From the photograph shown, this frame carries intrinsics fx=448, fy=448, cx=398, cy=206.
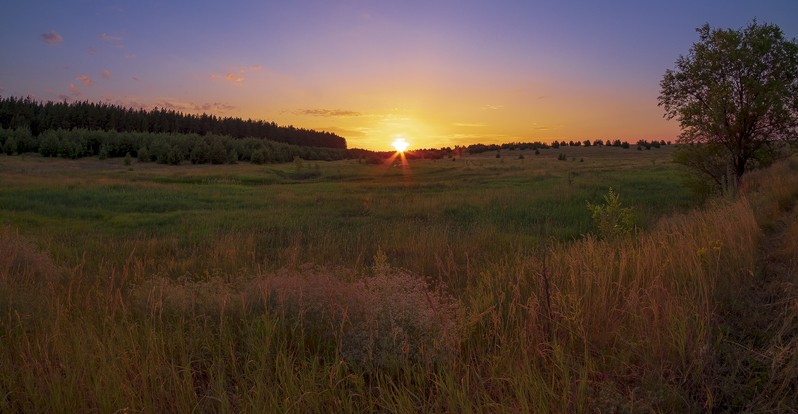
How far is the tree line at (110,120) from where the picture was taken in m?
99.1

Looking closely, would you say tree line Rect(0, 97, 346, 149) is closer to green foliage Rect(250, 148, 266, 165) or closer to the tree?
green foliage Rect(250, 148, 266, 165)

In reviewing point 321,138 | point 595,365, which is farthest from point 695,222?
point 321,138

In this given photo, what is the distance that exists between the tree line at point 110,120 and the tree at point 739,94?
9231 cm

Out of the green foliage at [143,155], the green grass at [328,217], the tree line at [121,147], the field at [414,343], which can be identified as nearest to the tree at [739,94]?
the green grass at [328,217]

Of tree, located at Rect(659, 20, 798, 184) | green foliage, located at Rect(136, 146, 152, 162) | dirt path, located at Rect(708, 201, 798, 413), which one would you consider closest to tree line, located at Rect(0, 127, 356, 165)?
green foliage, located at Rect(136, 146, 152, 162)

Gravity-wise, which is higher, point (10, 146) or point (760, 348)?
point (10, 146)

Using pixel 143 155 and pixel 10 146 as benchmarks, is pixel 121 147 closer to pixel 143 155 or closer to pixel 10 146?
pixel 143 155

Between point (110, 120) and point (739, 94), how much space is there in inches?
5129

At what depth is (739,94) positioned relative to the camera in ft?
52.9

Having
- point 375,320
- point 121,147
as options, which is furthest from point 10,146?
point 375,320

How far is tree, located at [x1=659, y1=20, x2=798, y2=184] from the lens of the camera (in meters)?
15.6

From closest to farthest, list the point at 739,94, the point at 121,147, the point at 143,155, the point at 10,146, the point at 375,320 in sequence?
the point at 375,320, the point at 739,94, the point at 143,155, the point at 10,146, the point at 121,147

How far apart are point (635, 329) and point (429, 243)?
6.79 meters

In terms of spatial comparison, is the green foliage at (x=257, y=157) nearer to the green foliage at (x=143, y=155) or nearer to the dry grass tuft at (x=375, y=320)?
the green foliage at (x=143, y=155)
